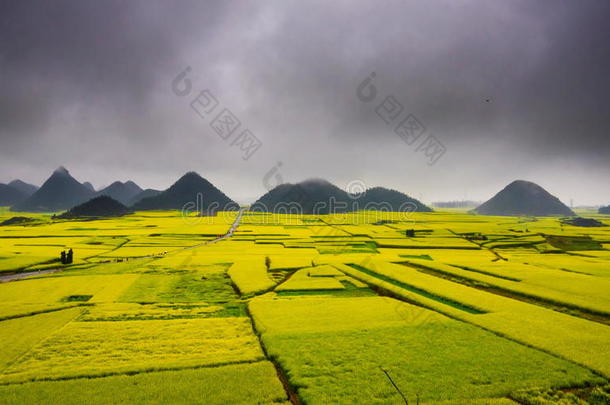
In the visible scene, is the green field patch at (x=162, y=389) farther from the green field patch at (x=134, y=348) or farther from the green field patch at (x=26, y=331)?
the green field patch at (x=26, y=331)

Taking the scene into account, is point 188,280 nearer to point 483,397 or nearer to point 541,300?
point 483,397

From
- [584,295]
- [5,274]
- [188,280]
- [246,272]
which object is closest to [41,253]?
[5,274]

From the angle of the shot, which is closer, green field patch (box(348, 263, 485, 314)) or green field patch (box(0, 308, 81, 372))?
green field patch (box(0, 308, 81, 372))

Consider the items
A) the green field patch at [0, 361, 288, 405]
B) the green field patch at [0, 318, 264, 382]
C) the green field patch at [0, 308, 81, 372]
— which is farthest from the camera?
the green field patch at [0, 308, 81, 372]

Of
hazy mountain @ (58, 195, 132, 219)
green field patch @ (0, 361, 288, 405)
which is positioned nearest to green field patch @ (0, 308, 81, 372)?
green field patch @ (0, 361, 288, 405)

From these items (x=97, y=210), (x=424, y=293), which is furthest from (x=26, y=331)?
(x=97, y=210)

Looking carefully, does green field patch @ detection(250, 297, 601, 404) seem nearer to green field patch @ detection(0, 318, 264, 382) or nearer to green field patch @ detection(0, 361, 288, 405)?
green field patch @ detection(0, 361, 288, 405)

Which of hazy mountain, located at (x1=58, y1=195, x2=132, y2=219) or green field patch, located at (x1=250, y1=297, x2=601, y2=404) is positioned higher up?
hazy mountain, located at (x1=58, y1=195, x2=132, y2=219)

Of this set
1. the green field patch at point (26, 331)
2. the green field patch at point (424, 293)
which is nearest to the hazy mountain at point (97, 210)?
the green field patch at point (26, 331)
